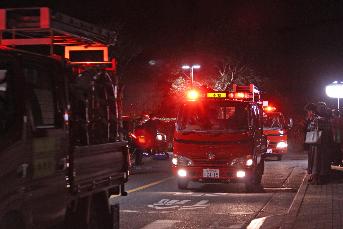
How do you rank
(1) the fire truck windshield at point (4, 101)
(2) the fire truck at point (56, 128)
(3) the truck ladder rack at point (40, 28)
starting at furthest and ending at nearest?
(3) the truck ladder rack at point (40, 28), (2) the fire truck at point (56, 128), (1) the fire truck windshield at point (4, 101)

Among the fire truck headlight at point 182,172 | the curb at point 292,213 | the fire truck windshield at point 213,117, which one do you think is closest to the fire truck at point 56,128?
the curb at point 292,213

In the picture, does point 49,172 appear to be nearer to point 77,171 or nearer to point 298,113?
point 77,171

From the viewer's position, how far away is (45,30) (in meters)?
6.71

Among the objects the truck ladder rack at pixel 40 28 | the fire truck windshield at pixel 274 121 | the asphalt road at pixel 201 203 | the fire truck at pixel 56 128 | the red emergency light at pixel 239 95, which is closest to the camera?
the fire truck at pixel 56 128

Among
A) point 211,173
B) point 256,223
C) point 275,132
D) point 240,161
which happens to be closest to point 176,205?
point 211,173

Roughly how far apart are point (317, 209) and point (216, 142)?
4280mm

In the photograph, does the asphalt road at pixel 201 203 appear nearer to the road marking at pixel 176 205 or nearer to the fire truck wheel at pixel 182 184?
the road marking at pixel 176 205

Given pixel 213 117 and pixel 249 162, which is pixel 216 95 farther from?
pixel 249 162

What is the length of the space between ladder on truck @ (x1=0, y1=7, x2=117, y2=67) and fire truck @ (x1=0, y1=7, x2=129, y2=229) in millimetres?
10

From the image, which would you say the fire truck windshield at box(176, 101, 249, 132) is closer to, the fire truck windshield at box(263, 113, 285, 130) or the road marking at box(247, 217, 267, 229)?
the road marking at box(247, 217, 267, 229)

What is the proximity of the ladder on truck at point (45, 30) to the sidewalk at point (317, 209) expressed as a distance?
4148mm

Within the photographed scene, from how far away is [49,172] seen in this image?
6.23 meters

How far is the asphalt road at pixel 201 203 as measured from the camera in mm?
11398

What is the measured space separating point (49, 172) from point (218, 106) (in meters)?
10.5
